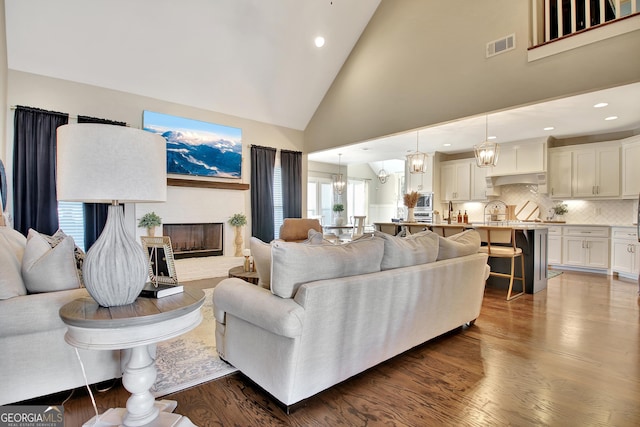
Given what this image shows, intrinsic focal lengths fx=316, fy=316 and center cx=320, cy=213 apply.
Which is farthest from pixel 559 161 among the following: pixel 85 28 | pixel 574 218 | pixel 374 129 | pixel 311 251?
pixel 85 28

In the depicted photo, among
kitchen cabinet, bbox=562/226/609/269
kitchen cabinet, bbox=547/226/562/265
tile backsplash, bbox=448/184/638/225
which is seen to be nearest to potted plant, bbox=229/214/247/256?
tile backsplash, bbox=448/184/638/225

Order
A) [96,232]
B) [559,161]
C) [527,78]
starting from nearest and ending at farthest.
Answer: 1. [527,78]
2. [96,232]
3. [559,161]

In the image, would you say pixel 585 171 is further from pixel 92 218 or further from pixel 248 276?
pixel 92 218

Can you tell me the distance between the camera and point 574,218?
665 centimetres

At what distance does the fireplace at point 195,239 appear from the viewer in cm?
574

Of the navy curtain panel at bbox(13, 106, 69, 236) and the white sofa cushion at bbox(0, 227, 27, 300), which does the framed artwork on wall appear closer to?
the navy curtain panel at bbox(13, 106, 69, 236)

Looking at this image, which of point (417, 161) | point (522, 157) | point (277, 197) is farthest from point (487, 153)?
point (277, 197)

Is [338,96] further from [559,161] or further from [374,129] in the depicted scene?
[559,161]

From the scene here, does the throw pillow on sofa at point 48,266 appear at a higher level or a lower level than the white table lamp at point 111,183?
lower

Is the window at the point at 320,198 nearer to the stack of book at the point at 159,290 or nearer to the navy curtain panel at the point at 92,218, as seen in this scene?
the navy curtain panel at the point at 92,218

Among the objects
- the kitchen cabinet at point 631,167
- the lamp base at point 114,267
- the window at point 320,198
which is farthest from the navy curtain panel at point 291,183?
the kitchen cabinet at point 631,167

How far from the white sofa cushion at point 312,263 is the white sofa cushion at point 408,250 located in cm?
19

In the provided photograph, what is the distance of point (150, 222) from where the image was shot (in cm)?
516

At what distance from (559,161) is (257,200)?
6353 millimetres
